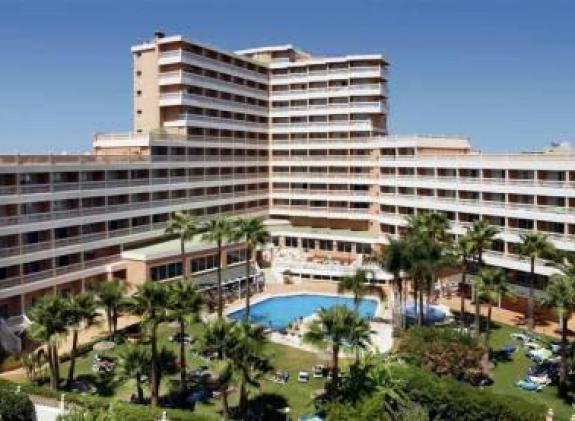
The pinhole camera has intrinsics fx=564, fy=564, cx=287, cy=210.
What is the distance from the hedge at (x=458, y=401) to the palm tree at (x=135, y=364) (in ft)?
55.8

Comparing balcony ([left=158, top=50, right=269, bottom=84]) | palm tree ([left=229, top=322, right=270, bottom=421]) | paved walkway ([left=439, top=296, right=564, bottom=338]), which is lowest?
paved walkway ([left=439, top=296, right=564, bottom=338])

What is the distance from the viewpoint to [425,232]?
186 feet

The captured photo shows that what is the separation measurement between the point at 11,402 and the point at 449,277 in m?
50.7

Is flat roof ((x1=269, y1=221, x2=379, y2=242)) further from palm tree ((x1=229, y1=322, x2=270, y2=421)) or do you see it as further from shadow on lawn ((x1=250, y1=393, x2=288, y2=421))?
palm tree ((x1=229, y1=322, x2=270, y2=421))

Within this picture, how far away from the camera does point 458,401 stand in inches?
1409

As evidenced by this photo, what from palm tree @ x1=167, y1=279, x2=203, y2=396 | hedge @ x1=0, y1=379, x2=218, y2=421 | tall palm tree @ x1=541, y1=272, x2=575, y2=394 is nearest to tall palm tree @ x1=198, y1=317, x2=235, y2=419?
hedge @ x1=0, y1=379, x2=218, y2=421

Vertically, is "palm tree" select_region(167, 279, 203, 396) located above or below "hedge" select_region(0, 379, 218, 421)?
above

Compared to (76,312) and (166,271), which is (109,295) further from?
(166,271)

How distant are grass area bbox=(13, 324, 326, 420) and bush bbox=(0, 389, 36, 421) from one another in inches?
233

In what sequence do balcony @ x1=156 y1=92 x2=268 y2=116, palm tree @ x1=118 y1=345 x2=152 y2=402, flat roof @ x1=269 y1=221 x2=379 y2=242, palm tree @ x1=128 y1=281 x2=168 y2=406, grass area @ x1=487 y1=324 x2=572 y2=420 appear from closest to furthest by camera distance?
A: palm tree @ x1=128 y1=281 x2=168 y2=406, palm tree @ x1=118 y1=345 x2=152 y2=402, grass area @ x1=487 y1=324 x2=572 y2=420, balcony @ x1=156 y1=92 x2=268 y2=116, flat roof @ x1=269 y1=221 x2=379 y2=242

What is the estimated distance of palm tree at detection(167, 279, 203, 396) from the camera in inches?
1537

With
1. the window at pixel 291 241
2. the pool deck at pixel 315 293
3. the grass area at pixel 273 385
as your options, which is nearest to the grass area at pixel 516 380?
the pool deck at pixel 315 293

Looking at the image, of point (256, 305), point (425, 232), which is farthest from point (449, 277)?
point (256, 305)

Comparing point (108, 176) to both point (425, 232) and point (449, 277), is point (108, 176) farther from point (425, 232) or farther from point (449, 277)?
point (449, 277)
